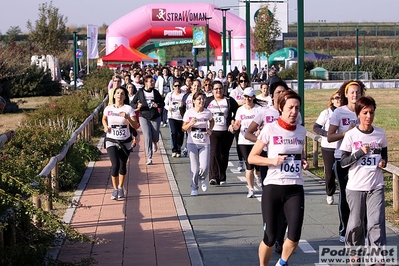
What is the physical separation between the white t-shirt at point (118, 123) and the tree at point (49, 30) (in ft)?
144

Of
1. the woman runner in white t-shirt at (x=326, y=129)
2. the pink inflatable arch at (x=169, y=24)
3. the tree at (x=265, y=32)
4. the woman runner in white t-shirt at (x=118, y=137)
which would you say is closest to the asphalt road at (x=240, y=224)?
the woman runner in white t-shirt at (x=326, y=129)

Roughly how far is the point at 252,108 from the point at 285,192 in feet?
16.9

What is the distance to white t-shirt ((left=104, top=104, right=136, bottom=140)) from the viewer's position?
11922 millimetres

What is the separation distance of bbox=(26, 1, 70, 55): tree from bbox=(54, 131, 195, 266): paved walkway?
41.1m

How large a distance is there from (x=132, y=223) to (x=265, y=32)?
49.8 meters

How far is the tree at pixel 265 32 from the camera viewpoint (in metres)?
58.8

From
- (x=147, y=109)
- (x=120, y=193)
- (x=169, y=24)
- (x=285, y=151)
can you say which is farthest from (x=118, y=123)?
(x=169, y=24)

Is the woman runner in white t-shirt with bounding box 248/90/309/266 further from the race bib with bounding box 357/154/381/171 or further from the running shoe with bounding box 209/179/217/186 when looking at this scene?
the running shoe with bounding box 209/179/217/186

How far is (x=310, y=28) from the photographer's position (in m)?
118

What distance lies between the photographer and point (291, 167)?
283 inches

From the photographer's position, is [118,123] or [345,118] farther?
[118,123]

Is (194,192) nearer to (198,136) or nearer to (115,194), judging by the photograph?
(198,136)

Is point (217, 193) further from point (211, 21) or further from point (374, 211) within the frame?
point (211, 21)

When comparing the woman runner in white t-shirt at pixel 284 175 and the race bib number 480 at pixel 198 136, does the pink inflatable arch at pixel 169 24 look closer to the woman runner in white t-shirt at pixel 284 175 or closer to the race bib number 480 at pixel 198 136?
the race bib number 480 at pixel 198 136
